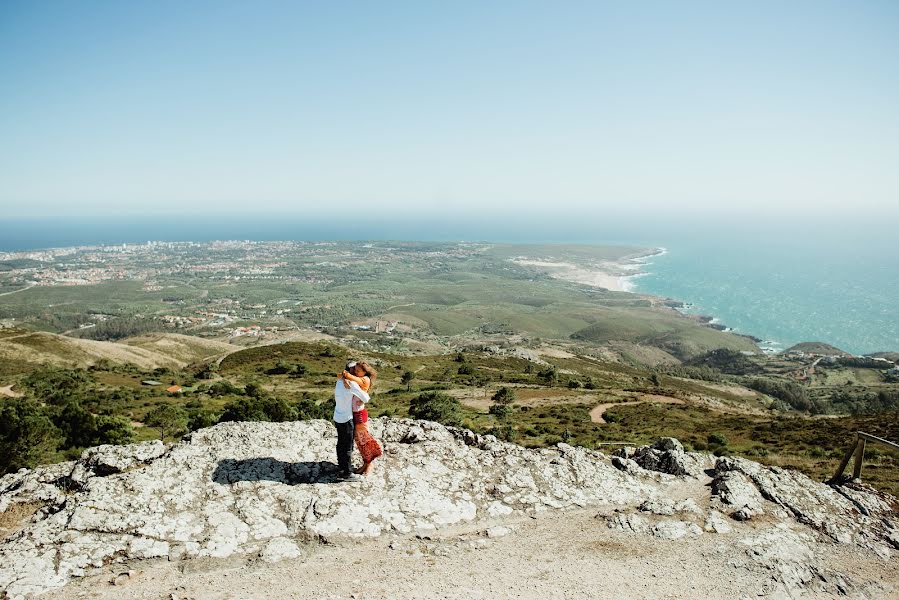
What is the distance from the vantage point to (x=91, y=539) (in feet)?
21.5

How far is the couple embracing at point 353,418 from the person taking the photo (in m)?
8.27

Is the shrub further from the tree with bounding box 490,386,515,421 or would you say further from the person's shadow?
the person's shadow

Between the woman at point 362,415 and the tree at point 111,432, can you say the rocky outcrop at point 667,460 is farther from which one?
the tree at point 111,432

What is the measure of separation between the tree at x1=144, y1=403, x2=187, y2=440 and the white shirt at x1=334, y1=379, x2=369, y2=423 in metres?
14.9

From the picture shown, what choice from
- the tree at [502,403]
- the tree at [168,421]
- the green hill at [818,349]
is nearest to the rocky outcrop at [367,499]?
the tree at [168,421]

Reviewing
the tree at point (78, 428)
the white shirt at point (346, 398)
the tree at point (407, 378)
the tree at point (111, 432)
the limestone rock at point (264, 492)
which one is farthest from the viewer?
the tree at point (407, 378)

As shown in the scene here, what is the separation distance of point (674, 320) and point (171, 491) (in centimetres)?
17210

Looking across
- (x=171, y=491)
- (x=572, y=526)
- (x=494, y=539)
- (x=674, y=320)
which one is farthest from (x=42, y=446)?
(x=674, y=320)

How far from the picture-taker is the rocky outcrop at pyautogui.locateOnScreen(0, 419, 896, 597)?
22.1 ft

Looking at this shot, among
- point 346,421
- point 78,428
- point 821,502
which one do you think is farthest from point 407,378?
point 821,502

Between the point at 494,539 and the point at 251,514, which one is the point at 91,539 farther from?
the point at 494,539

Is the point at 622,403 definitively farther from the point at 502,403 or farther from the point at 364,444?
the point at 364,444

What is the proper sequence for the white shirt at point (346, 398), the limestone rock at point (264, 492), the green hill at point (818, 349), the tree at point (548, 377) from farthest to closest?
the green hill at point (818, 349)
the tree at point (548, 377)
the white shirt at point (346, 398)
the limestone rock at point (264, 492)

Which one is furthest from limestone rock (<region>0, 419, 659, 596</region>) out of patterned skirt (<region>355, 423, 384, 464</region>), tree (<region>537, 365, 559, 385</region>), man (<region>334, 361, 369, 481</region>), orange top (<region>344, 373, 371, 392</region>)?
tree (<region>537, 365, 559, 385</region>)
